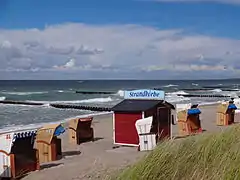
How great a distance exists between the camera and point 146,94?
14039 millimetres

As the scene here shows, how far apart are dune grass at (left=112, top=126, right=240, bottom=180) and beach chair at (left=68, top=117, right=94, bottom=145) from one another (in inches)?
437

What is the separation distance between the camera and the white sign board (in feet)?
45.5

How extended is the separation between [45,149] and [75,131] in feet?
11.6

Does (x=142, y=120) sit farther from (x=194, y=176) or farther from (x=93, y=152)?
(x=194, y=176)

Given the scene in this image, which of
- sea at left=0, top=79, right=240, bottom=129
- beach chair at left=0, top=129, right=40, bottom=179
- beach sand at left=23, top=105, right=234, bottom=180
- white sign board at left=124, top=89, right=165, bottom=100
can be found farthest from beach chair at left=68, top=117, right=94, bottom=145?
sea at left=0, top=79, right=240, bottom=129

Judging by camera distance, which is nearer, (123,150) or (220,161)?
(220,161)

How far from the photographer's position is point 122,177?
12.5 feet

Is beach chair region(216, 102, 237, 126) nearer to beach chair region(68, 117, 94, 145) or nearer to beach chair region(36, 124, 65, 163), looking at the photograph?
beach chair region(68, 117, 94, 145)

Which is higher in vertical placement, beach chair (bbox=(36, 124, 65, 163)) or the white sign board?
the white sign board

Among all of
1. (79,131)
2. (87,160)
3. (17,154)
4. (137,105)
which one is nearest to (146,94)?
(137,105)

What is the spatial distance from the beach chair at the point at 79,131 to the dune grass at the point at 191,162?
11.1 metres

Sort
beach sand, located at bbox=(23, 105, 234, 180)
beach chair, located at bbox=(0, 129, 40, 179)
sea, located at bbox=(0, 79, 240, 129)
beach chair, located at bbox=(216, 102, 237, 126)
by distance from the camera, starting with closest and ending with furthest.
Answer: beach sand, located at bbox=(23, 105, 234, 180) < beach chair, located at bbox=(0, 129, 40, 179) < beach chair, located at bbox=(216, 102, 237, 126) < sea, located at bbox=(0, 79, 240, 129)

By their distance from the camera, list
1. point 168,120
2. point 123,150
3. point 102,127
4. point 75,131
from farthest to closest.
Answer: point 102,127, point 75,131, point 168,120, point 123,150

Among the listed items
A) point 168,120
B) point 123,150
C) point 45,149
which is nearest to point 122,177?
point 45,149
